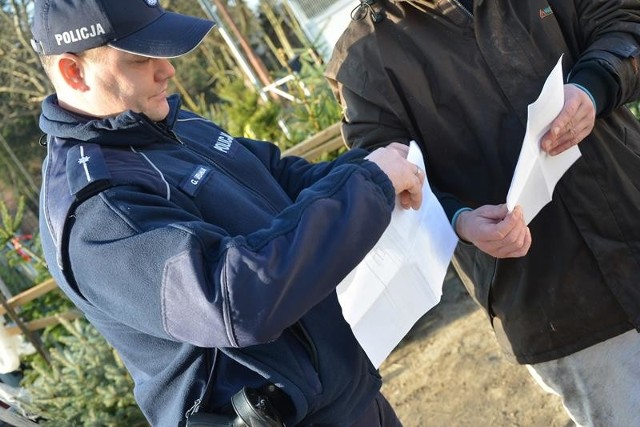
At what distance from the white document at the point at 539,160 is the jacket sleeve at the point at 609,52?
188 mm

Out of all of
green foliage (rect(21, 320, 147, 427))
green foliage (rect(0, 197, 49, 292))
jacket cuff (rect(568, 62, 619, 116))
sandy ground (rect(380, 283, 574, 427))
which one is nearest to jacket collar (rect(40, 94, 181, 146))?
jacket cuff (rect(568, 62, 619, 116))

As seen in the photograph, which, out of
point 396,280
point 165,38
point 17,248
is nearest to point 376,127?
point 396,280

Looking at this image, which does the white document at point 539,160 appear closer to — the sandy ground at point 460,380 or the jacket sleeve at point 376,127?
the jacket sleeve at point 376,127

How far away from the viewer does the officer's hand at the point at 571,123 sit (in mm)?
2029

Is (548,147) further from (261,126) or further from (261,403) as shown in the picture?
(261,126)

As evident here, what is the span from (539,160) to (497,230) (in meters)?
0.23

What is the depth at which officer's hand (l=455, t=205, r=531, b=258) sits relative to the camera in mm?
1970

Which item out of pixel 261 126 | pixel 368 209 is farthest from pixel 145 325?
pixel 261 126

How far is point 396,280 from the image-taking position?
1835 mm

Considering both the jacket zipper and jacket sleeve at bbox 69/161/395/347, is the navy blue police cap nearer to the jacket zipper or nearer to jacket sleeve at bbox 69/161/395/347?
the jacket zipper

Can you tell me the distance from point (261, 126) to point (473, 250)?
4.52 meters

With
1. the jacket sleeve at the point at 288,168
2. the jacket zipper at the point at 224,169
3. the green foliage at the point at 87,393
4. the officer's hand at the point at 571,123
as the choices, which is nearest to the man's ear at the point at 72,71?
the jacket zipper at the point at 224,169

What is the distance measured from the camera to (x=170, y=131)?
1.92 metres

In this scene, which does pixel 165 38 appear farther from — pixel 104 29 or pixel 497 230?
pixel 497 230
